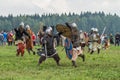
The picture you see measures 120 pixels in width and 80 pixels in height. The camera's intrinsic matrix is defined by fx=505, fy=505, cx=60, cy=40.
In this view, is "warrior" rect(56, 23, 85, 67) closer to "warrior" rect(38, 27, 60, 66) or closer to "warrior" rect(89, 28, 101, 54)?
"warrior" rect(38, 27, 60, 66)

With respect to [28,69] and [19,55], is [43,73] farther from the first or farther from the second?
[19,55]

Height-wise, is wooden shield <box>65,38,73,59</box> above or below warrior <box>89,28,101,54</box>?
below

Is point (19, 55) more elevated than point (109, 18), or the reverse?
point (109, 18)

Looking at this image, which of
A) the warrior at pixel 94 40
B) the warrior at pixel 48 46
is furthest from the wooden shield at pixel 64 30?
the warrior at pixel 94 40

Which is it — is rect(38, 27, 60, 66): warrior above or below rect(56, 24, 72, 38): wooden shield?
below

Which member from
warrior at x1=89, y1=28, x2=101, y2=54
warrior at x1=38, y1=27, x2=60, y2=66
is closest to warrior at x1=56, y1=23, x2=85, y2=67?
warrior at x1=38, y1=27, x2=60, y2=66

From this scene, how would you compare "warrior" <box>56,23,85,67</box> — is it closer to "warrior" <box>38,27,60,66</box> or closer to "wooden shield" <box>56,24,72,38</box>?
"wooden shield" <box>56,24,72,38</box>

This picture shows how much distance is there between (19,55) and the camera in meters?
29.3

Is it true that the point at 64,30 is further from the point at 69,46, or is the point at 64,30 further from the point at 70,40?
the point at 69,46

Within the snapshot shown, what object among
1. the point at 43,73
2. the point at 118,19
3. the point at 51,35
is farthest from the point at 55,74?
the point at 118,19

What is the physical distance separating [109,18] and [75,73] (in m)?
178

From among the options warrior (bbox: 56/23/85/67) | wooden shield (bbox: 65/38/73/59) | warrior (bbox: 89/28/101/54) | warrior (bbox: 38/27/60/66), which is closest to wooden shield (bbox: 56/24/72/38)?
warrior (bbox: 56/23/85/67)

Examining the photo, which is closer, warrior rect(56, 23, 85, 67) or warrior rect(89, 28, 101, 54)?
warrior rect(56, 23, 85, 67)

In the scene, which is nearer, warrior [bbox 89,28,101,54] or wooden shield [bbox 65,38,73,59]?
wooden shield [bbox 65,38,73,59]
